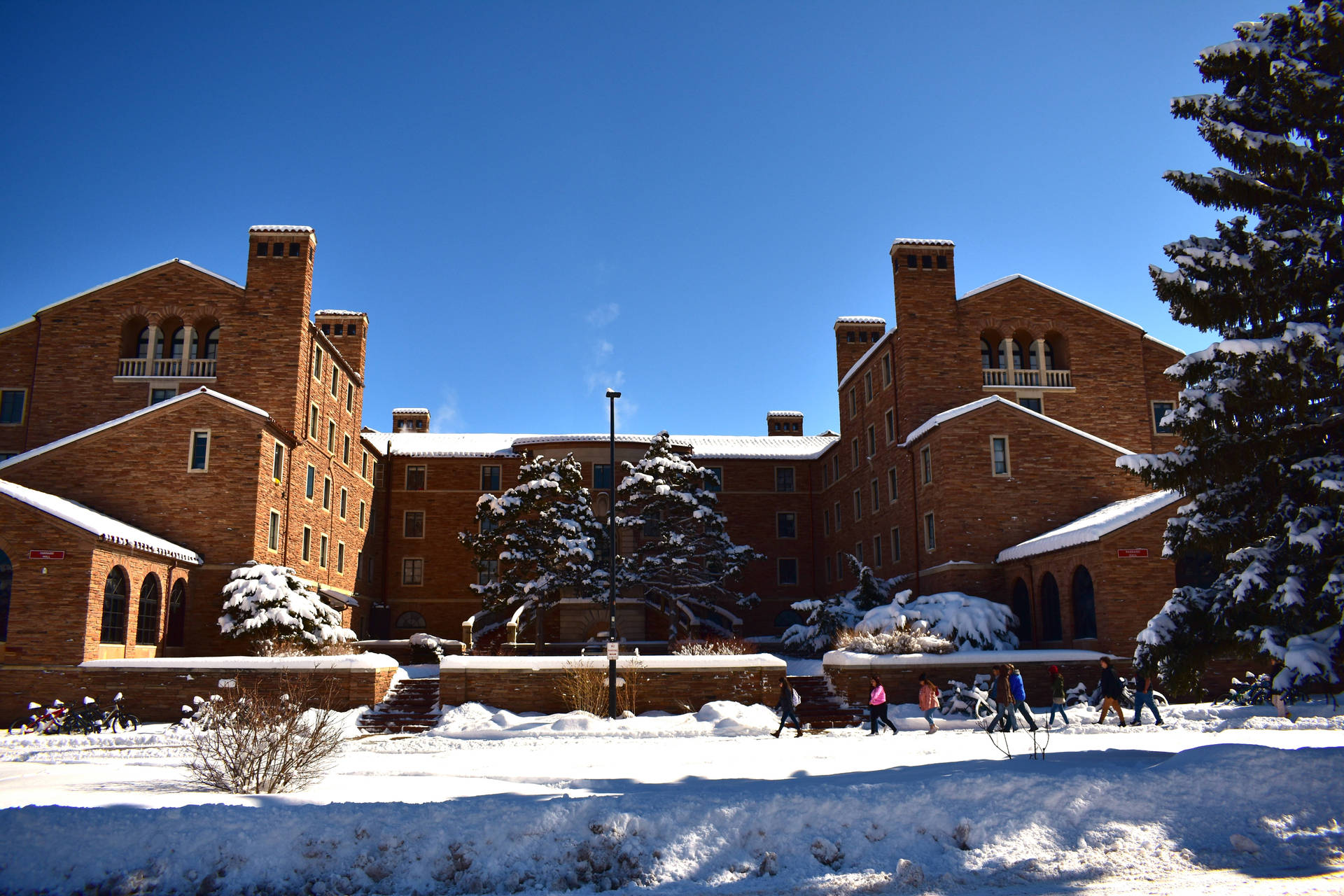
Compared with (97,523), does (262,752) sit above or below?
below

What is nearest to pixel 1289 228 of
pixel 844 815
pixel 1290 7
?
pixel 1290 7

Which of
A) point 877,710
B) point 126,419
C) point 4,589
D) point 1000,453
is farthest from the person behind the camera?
point 1000,453

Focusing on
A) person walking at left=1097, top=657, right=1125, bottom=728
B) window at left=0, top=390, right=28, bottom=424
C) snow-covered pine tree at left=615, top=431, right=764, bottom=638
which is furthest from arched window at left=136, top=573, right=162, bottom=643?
person walking at left=1097, top=657, right=1125, bottom=728

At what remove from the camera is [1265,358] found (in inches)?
448

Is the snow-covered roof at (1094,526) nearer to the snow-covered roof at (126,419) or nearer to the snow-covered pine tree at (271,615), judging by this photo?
the snow-covered pine tree at (271,615)

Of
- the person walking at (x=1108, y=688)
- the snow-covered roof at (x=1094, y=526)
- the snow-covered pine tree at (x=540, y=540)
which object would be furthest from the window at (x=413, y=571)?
the person walking at (x=1108, y=688)

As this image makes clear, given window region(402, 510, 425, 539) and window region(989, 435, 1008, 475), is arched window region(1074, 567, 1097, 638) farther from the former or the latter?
window region(402, 510, 425, 539)

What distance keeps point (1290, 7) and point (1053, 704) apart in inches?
546

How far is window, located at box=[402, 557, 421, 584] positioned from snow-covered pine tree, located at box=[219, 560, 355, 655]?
18.8m

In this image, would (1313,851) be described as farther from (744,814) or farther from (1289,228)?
(1289,228)

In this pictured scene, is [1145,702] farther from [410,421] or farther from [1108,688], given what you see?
[410,421]

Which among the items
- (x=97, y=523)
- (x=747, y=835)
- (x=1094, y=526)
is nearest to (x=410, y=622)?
(x=97, y=523)

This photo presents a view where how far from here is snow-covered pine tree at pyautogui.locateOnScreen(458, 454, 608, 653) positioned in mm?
34188

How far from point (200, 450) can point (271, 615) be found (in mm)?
6830
